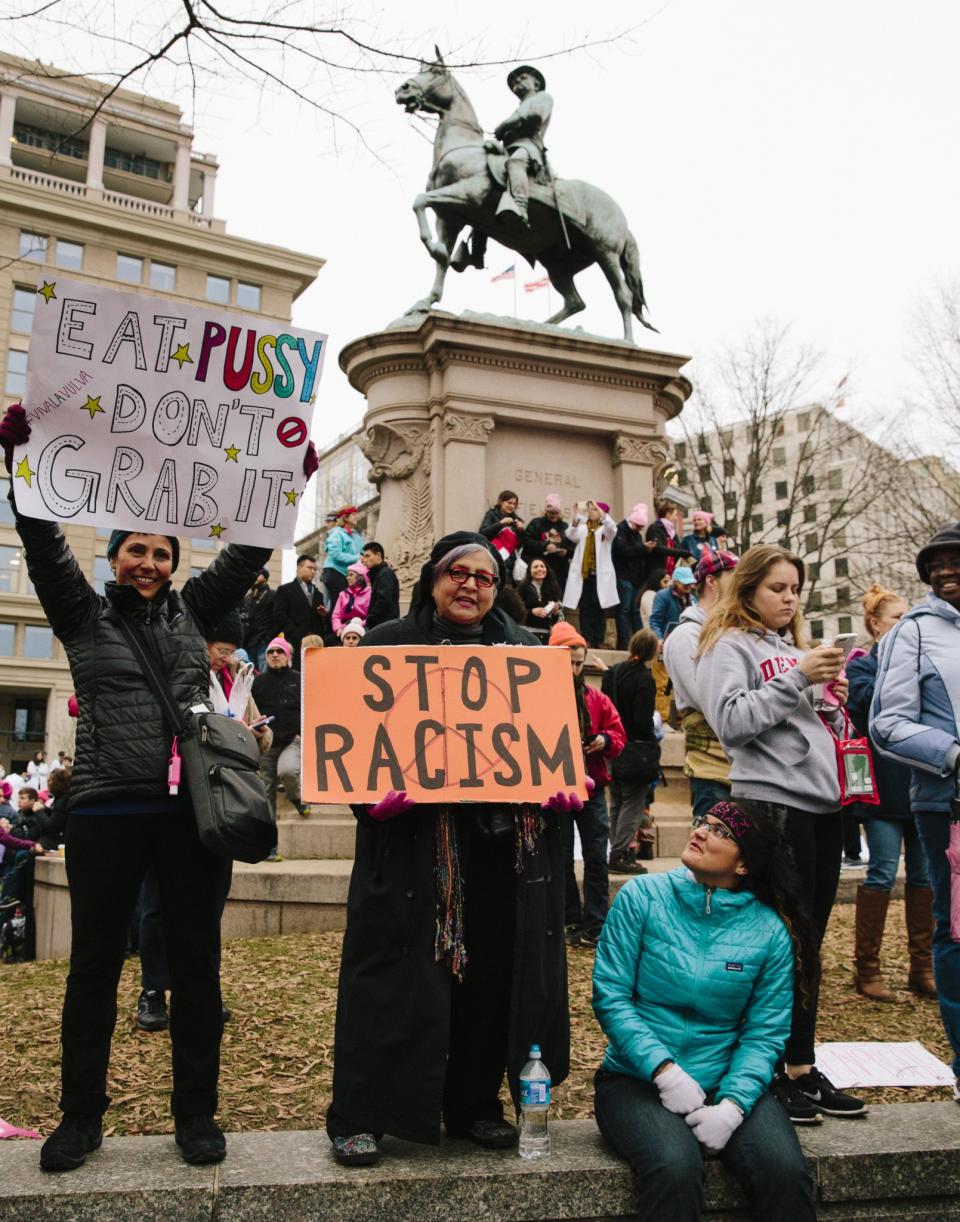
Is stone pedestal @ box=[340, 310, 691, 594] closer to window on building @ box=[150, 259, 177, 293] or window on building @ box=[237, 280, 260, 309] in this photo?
window on building @ box=[150, 259, 177, 293]

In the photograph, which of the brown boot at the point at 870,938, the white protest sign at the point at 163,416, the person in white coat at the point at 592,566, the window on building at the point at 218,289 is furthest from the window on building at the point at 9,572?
the white protest sign at the point at 163,416

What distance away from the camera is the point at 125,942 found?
11.7ft

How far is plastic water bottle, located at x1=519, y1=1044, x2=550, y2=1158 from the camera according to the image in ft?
11.0

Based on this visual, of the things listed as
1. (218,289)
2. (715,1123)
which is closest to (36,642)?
(218,289)

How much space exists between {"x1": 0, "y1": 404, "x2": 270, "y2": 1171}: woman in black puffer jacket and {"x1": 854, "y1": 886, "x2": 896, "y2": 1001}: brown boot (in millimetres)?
3977

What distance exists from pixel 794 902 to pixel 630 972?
0.64 metres

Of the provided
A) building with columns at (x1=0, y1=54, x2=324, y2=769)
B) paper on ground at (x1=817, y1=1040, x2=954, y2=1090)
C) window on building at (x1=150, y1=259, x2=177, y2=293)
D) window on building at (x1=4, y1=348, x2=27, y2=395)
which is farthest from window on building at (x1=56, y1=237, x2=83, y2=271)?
paper on ground at (x1=817, y1=1040, x2=954, y2=1090)

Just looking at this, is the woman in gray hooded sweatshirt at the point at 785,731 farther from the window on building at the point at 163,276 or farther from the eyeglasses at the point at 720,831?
the window on building at the point at 163,276

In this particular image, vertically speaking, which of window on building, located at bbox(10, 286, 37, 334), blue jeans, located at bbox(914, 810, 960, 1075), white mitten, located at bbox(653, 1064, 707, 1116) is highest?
window on building, located at bbox(10, 286, 37, 334)

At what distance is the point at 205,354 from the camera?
13.4 feet

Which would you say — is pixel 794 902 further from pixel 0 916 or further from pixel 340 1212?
pixel 0 916

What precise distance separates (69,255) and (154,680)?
62.0 meters

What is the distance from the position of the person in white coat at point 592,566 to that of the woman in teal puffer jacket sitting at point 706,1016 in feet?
33.5

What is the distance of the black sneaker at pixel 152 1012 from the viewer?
210 inches
